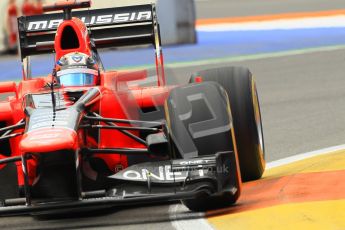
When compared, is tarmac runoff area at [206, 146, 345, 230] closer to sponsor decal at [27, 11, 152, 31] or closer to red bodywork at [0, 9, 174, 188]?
red bodywork at [0, 9, 174, 188]

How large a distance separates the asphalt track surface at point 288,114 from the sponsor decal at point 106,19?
172cm

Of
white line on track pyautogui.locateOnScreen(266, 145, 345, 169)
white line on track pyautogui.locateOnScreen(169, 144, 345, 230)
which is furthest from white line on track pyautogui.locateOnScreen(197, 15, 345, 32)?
white line on track pyautogui.locateOnScreen(169, 144, 345, 230)

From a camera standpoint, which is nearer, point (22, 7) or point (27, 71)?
point (27, 71)

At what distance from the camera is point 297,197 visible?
7.70 meters

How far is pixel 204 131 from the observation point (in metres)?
7.64

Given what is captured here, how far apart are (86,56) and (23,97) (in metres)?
0.93

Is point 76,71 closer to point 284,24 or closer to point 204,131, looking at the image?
point 204,131

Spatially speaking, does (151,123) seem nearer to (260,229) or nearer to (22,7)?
(260,229)

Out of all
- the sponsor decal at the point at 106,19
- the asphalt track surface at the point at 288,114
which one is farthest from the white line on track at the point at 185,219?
the sponsor decal at the point at 106,19

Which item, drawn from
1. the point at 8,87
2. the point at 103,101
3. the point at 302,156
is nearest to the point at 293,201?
the point at 103,101

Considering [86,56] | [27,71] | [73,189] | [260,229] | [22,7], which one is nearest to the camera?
[260,229]

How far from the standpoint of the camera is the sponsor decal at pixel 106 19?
1017cm

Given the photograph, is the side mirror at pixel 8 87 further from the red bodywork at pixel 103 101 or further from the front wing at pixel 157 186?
the front wing at pixel 157 186

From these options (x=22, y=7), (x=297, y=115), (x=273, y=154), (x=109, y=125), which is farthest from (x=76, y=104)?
(x=22, y=7)
